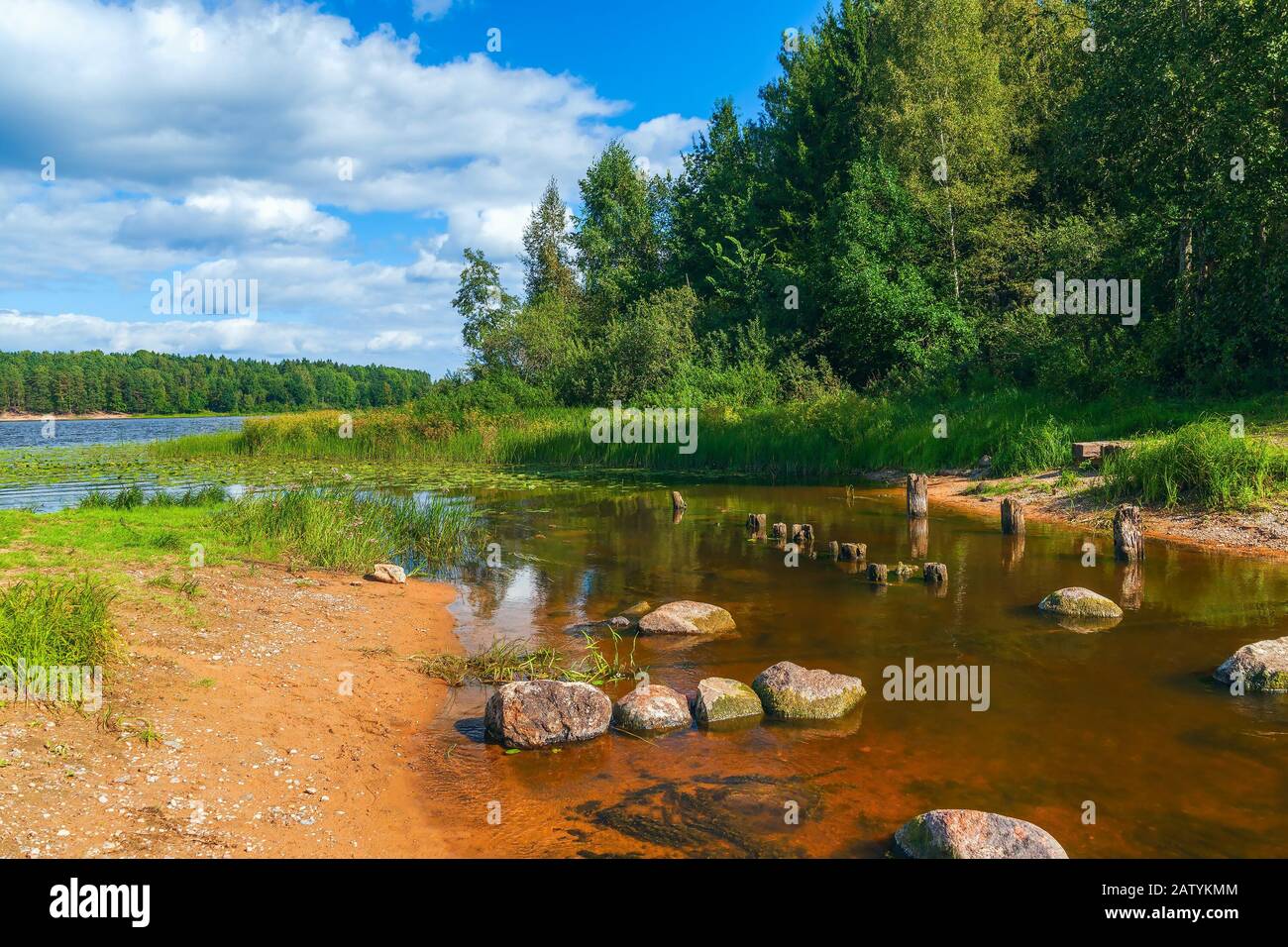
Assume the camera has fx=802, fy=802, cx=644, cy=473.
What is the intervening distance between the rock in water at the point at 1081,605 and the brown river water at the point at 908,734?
30 cm

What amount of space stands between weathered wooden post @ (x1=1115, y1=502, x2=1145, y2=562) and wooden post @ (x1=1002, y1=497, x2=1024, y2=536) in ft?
6.95

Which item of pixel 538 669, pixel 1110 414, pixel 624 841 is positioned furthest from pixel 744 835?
pixel 1110 414

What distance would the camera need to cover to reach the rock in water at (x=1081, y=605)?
10227 mm

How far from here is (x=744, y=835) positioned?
5.35 m

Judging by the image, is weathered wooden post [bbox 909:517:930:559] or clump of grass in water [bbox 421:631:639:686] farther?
weathered wooden post [bbox 909:517:930:559]

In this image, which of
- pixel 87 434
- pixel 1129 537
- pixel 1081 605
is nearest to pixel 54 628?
pixel 1081 605

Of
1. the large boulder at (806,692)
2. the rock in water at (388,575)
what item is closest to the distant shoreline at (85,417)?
the rock in water at (388,575)

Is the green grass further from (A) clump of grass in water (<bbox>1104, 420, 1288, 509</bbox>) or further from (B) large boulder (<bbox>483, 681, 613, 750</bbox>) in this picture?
(B) large boulder (<bbox>483, 681, 613, 750</bbox>)

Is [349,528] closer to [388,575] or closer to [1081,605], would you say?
[388,575]

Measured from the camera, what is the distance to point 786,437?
26.8 m

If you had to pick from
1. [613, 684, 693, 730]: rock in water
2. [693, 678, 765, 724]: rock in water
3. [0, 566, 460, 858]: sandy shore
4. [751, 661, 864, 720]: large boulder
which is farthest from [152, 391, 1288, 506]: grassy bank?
[0, 566, 460, 858]: sandy shore

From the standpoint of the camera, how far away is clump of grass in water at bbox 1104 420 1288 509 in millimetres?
14383
